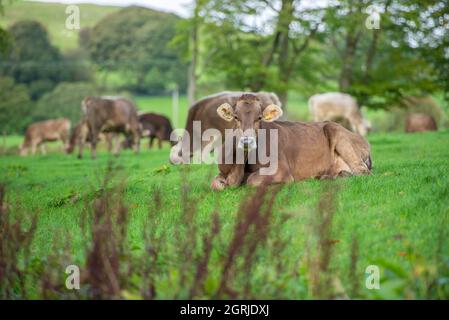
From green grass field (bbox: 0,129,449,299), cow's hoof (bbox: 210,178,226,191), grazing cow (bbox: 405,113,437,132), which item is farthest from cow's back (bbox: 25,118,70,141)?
cow's hoof (bbox: 210,178,226,191)

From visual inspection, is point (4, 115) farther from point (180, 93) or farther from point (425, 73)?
point (425, 73)

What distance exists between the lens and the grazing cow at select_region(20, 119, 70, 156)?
1523 inches

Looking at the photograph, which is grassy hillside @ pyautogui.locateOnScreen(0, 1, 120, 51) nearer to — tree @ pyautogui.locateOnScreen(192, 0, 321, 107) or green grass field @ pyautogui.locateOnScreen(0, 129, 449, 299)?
tree @ pyautogui.locateOnScreen(192, 0, 321, 107)

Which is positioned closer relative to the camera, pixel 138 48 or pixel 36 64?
pixel 36 64

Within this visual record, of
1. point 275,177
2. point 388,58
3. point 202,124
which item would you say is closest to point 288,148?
point 275,177

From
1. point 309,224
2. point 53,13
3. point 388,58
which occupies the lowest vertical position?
point 309,224

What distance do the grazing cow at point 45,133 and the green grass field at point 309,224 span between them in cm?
2615

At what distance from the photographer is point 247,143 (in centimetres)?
985

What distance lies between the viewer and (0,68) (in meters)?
73.4

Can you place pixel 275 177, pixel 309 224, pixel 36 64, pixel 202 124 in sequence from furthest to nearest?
pixel 36 64 < pixel 202 124 < pixel 275 177 < pixel 309 224

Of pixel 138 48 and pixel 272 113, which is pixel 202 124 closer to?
pixel 272 113

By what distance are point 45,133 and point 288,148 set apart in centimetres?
3029

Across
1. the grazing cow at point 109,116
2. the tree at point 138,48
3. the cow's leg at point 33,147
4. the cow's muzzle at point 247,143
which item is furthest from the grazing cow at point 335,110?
the tree at point 138,48

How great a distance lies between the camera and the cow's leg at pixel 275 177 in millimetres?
10258
